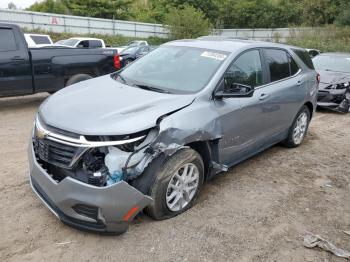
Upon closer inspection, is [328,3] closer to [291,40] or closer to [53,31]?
[291,40]

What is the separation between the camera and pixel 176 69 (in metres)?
4.52

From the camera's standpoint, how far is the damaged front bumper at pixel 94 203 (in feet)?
10.3

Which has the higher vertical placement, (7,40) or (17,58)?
(7,40)

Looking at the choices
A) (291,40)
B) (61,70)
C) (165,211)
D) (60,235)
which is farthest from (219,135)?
(291,40)

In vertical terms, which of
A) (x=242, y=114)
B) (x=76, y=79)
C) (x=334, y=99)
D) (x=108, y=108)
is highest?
(x=108, y=108)

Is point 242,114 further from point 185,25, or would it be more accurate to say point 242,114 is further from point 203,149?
point 185,25

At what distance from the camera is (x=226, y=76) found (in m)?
4.29

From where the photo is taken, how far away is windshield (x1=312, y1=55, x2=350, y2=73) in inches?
407

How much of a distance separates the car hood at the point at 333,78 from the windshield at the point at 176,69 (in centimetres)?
588

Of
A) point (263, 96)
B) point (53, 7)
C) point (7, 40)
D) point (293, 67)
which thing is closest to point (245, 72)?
point (263, 96)

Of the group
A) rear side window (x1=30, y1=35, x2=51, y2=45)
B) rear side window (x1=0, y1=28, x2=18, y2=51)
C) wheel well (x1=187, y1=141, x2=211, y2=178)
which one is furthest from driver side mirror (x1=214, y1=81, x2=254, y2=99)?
rear side window (x1=30, y1=35, x2=51, y2=45)

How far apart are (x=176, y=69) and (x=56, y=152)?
6.02 ft

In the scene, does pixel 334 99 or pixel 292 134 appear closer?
pixel 292 134

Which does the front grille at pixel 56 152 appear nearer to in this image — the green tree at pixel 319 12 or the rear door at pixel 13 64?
the rear door at pixel 13 64
